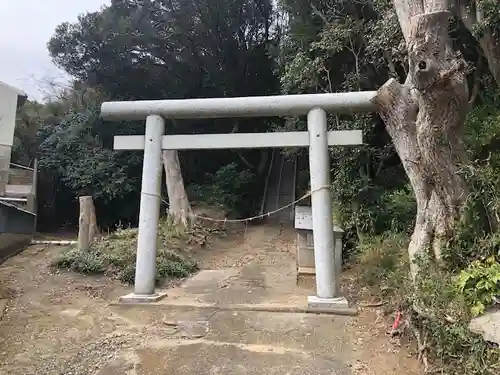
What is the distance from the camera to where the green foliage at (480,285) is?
3797mm

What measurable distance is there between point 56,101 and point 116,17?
235 inches

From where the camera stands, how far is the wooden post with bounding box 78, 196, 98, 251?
8391mm

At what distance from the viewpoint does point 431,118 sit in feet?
16.0

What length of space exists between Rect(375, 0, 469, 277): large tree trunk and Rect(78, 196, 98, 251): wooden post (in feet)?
19.0

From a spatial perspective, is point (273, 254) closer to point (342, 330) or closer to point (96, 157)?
point (342, 330)

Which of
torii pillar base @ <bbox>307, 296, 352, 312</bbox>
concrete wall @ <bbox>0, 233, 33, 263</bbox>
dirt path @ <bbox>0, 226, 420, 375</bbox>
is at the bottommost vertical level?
dirt path @ <bbox>0, 226, 420, 375</bbox>

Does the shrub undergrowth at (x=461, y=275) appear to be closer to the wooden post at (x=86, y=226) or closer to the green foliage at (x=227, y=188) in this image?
the wooden post at (x=86, y=226)

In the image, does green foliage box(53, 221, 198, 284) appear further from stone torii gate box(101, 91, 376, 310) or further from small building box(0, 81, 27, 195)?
small building box(0, 81, 27, 195)

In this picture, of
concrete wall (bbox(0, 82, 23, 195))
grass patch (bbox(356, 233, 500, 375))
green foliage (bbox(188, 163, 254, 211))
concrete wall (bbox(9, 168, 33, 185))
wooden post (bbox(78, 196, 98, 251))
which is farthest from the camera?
green foliage (bbox(188, 163, 254, 211))

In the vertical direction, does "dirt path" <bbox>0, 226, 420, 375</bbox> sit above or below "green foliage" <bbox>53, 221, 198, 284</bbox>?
below

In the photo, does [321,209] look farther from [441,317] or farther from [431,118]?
[441,317]

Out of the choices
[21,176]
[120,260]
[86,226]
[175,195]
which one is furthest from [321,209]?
[21,176]

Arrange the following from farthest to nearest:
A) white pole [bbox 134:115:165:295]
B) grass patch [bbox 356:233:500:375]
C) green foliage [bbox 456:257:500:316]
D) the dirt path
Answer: white pole [bbox 134:115:165:295], the dirt path, green foliage [bbox 456:257:500:316], grass patch [bbox 356:233:500:375]

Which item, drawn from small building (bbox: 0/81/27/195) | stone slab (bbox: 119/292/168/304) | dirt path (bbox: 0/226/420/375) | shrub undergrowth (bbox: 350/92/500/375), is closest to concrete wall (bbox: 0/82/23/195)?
small building (bbox: 0/81/27/195)
